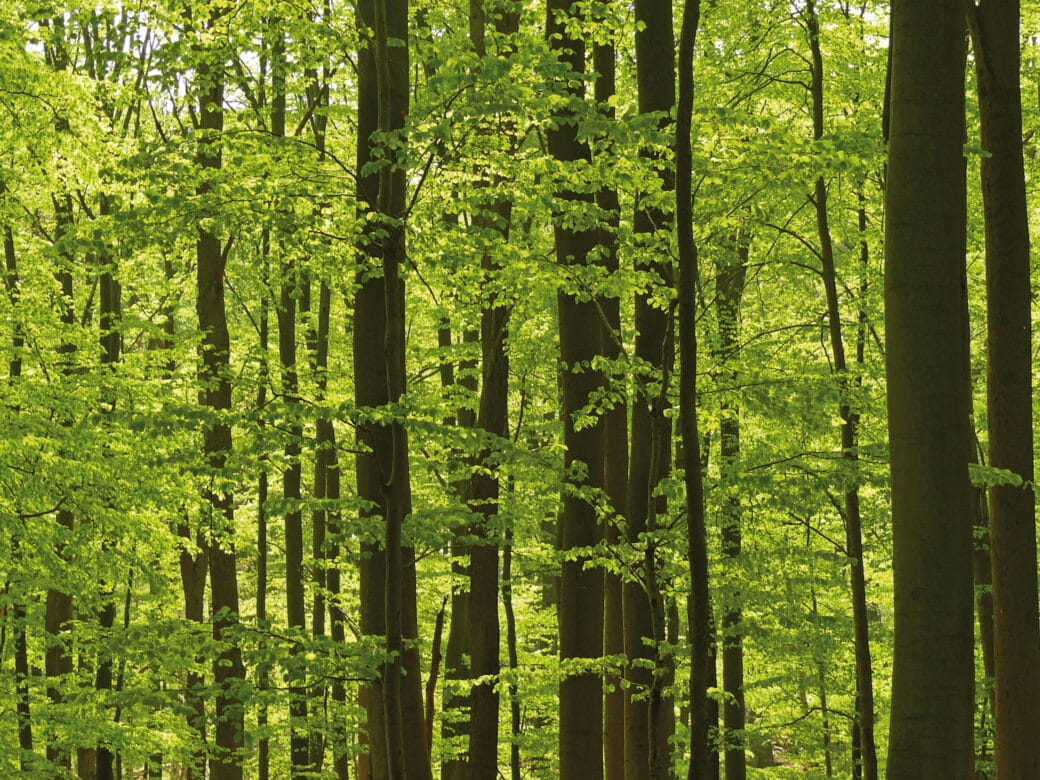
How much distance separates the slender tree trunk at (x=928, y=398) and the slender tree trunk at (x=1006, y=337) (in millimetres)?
3840

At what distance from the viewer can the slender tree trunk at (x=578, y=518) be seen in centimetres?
905

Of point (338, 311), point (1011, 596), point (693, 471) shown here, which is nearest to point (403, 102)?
point (693, 471)

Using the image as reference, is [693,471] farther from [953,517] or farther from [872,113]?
[872,113]

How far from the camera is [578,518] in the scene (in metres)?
9.49

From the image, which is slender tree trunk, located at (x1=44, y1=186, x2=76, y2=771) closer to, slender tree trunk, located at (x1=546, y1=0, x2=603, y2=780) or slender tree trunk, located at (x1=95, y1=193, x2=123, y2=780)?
slender tree trunk, located at (x1=95, y1=193, x2=123, y2=780)

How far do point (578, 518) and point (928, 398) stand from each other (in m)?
5.20

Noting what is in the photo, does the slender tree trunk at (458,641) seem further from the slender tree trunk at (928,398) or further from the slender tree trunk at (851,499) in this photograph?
the slender tree trunk at (928,398)

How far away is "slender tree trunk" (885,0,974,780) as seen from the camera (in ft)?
14.6

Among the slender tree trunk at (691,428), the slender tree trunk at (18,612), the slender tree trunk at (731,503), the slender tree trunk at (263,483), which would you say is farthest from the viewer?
the slender tree trunk at (18,612)

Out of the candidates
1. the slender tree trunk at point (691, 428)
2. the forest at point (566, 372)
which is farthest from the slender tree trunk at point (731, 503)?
the slender tree trunk at point (691, 428)

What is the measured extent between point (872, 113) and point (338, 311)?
13.2 m

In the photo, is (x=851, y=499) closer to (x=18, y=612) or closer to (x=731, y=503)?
(x=731, y=503)

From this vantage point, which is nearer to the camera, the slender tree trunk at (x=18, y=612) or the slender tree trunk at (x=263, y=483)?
the slender tree trunk at (x=263, y=483)

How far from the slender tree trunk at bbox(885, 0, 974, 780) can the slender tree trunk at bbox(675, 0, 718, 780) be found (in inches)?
58.9
